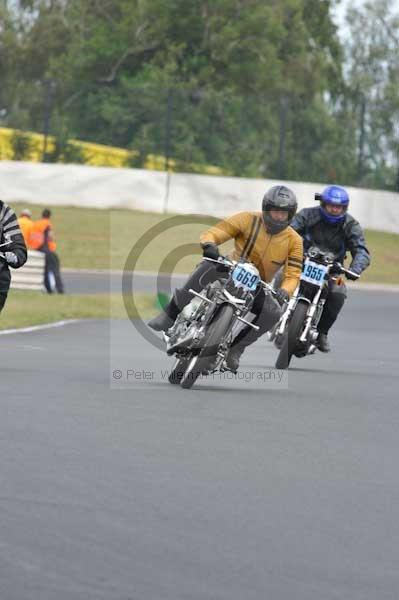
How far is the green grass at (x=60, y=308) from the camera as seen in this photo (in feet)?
77.2

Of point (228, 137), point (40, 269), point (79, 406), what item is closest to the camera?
point (79, 406)

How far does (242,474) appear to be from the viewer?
8.48 m

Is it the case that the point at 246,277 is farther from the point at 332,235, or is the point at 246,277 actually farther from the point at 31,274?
the point at 31,274

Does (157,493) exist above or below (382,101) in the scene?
above

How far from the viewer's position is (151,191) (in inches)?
1805

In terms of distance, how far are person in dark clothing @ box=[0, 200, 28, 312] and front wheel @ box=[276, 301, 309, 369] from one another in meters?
3.00

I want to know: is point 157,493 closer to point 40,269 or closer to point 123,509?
point 123,509

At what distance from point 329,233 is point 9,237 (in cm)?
424

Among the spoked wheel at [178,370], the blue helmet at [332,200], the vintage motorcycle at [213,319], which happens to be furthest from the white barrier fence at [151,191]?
the vintage motorcycle at [213,319]

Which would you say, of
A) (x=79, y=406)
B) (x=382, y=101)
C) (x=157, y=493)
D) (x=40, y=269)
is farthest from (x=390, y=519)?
(x=382, y=101)

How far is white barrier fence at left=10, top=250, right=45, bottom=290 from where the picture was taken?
32.3 metres

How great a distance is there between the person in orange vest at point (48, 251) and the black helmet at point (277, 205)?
1828 centimetres

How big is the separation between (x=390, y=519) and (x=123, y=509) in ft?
3.93

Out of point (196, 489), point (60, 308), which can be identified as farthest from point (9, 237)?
point (60, 308)
